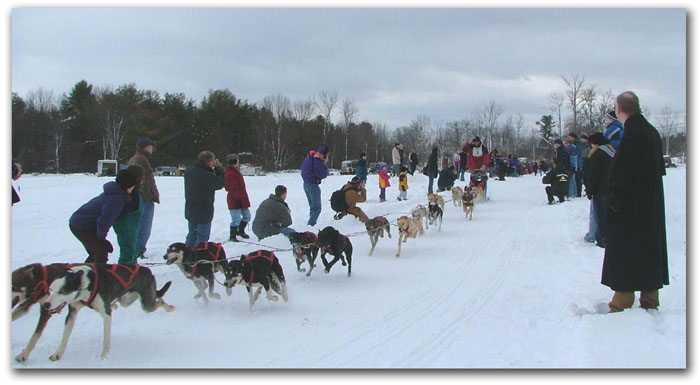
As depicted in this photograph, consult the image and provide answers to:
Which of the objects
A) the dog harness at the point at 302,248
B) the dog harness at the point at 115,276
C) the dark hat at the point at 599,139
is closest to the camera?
the dog harness at the point at 115,276

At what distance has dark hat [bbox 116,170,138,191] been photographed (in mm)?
5795

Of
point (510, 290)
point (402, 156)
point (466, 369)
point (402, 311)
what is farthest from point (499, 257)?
point (402, 156)

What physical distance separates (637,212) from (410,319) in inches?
94.4

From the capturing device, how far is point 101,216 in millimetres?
5594

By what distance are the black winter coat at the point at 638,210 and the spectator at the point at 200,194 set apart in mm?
5579

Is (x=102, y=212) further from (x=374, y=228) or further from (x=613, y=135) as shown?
(x=613, y=135)

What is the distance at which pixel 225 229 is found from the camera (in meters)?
11.7

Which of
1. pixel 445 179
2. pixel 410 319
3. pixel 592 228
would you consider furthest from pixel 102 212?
pixel 445 179

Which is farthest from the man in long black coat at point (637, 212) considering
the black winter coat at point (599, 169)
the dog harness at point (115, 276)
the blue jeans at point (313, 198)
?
the blue jeans at point (313, 198)

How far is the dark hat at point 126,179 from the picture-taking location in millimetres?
5795

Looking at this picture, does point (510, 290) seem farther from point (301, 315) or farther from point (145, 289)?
point (145, 289)

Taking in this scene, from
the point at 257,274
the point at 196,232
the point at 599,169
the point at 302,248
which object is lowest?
the point at 257,274

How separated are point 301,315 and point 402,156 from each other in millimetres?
16223

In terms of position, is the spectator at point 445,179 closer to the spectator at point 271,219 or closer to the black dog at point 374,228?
the black dog at point 374,228
